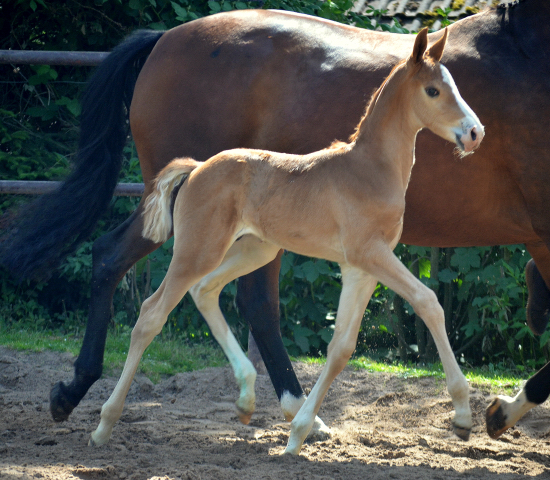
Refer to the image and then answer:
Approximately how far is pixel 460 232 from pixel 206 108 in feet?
4.90

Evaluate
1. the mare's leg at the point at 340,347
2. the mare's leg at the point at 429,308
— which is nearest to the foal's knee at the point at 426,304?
the mare's leg at the point at 429,308

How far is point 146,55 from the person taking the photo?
4055mm

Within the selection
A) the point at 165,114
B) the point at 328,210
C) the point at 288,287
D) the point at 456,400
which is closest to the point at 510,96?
the point at 328,210

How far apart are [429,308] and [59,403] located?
1946mm

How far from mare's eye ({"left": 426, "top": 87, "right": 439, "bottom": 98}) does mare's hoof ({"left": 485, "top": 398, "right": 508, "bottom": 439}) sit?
1630 millimetres

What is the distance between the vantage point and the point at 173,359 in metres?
4.86

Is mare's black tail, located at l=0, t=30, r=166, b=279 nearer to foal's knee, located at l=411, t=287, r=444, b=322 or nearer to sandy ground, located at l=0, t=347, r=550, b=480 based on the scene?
sandy ground, located at l=0, t=347, r=550, b=480

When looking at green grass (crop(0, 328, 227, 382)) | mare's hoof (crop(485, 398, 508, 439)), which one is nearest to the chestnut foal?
mare's hoof (crop(485, 398, 508, 439))

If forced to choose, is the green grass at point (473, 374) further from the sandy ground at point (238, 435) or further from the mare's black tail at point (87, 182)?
the mare's black tail at point (87, 182)

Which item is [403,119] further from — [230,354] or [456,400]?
[230,354]

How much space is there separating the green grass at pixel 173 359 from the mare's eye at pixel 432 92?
2196 mm

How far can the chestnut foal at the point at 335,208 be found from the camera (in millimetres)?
2656

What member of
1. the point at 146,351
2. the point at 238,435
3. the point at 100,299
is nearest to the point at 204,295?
the point at 100,299

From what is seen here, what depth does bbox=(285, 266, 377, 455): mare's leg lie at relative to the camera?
9.39 ft
